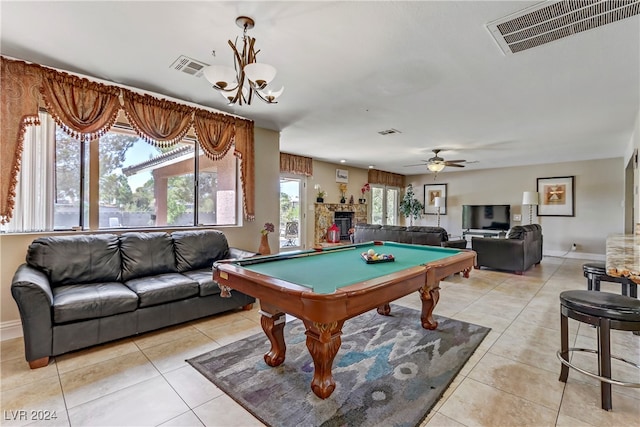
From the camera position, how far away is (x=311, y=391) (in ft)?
6.20

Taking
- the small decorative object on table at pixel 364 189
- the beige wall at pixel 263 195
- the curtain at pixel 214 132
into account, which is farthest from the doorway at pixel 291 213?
the curtain at pixel 214 132

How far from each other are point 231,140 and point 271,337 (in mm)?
2841

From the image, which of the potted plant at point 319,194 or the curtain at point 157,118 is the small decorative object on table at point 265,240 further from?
the potted plant at point 319,194

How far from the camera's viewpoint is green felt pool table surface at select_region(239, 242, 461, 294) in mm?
1846

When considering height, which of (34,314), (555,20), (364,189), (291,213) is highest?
(555,20)

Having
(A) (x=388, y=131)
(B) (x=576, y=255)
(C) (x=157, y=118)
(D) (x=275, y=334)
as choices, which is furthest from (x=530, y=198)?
(C) (x=157, y=118)

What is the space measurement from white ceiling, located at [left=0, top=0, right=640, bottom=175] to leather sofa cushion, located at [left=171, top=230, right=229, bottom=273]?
1.66 meters

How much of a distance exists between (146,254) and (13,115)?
65.3 inches

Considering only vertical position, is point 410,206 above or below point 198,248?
above

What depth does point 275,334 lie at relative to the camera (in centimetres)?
221

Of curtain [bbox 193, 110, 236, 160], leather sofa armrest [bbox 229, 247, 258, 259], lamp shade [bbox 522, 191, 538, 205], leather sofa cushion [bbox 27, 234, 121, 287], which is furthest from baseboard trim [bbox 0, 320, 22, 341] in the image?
lamp shade [bbox 522, 191, 538, 205]

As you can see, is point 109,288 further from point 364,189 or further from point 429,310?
point 364,189

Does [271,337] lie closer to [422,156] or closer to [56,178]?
[56,178]

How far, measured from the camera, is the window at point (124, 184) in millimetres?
2898
